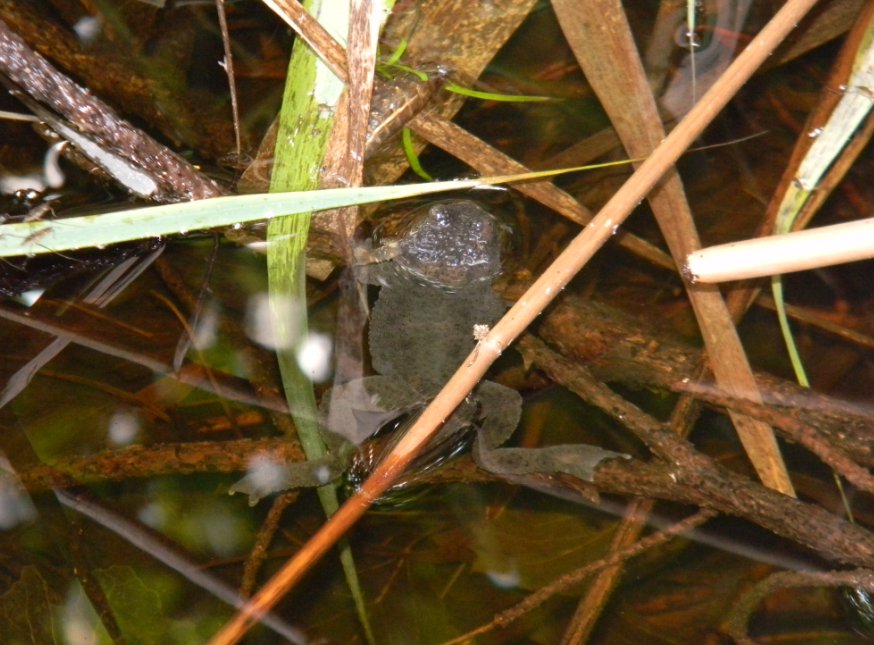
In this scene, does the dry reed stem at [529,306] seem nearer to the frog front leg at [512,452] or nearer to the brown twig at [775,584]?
the frog front leg at [512,452]

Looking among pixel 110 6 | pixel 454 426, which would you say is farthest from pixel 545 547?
pixel 110 6

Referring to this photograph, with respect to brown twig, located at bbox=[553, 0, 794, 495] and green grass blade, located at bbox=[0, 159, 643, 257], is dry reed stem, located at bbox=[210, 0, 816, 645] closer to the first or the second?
green grass blade, located at bbox=[0, 159, 643, 257]

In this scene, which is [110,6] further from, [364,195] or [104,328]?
[364,195]

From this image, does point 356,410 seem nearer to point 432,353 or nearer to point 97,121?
point 432,353

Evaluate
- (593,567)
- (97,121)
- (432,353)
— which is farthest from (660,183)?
(97,121)

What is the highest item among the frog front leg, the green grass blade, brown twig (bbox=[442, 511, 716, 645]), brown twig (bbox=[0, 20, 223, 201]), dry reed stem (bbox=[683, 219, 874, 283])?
brown twig (bbox=[0, 20, 223, 201])

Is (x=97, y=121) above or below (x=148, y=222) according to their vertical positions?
above

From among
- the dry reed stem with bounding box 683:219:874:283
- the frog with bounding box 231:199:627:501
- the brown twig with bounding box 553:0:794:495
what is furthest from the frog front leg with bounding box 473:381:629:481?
the dry reed stem with bounding box 683:219:874:283
